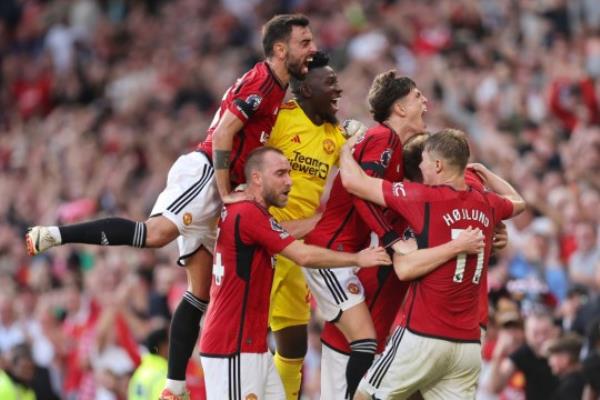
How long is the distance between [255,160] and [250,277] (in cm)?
78

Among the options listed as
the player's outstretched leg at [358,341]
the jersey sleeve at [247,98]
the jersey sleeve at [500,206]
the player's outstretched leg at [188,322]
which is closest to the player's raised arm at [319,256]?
the player's outstretched leg at [358,341]

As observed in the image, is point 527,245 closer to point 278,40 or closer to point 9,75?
point 278,40

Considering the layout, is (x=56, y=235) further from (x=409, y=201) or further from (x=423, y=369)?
(x=423, y=369)

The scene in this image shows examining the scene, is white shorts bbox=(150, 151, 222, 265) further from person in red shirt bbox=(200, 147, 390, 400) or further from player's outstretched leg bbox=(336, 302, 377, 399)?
Result: player's outstretched leg bbox=(336, 302, 377, 399)

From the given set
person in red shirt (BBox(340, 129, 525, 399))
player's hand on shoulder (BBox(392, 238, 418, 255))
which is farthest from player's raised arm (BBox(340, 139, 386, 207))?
player's hand on shoulder (BBox(392, 238, 418, 255))

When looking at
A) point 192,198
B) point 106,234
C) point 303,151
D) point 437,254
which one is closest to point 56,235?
point 106,234

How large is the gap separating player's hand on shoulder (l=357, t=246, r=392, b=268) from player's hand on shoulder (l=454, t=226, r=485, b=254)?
1.64 ft

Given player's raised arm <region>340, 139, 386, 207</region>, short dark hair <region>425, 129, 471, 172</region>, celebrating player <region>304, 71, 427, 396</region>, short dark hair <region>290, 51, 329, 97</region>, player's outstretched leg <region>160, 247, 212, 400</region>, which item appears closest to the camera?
short dark hair <region>425, 129, 471, 172</region>

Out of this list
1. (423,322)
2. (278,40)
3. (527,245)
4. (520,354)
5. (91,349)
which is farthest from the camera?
(91,349)

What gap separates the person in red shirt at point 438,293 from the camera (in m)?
9.05

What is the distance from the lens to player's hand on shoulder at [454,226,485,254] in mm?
8977

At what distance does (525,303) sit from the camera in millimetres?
12453

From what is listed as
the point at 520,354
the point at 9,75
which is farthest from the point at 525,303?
the point at 9,75

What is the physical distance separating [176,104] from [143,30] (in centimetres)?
305
